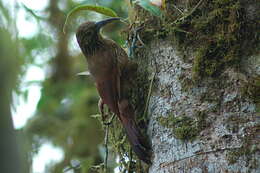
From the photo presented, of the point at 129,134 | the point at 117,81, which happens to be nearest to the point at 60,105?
the point at 117,81

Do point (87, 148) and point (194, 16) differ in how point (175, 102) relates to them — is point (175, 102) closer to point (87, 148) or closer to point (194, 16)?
point (194, 16)

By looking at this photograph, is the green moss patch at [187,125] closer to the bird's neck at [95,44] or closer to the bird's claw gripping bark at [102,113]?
the bird's claw gripping bark at [102,113]

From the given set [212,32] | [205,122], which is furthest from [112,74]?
[205,122]

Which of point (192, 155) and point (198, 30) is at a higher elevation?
point (198, 30)

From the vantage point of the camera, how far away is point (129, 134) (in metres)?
2.33

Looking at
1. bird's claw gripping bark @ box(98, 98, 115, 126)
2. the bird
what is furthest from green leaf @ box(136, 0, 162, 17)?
bird's claw gripping bark @ box(98, 98, 115, 126)

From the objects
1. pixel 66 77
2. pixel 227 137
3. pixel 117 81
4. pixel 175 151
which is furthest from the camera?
pixel 66 77

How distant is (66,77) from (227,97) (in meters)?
4.69

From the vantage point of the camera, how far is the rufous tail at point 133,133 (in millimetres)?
2172

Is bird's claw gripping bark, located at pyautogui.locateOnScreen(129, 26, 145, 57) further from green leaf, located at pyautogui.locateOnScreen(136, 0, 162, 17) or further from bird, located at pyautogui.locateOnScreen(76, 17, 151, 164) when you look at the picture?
green leaf, located at pyautogui.locateOnScreen(136, 0, 162, 17)

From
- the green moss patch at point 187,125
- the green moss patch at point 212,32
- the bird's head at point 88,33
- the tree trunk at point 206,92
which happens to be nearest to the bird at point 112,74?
the bird's head at point 88,33

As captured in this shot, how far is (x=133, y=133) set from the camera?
2.31 metres

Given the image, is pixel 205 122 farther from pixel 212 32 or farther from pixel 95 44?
pixel 95 44

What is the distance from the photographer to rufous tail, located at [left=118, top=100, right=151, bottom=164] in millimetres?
2172
